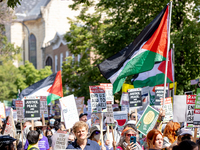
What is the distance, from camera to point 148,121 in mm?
7816

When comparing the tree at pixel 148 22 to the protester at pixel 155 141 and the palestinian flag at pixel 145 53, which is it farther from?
the protester at pixel 155 141

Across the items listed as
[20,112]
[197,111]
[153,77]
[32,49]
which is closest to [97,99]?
[197,111]

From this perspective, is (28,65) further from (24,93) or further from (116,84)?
(116,84)

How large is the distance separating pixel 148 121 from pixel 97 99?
1.47 m

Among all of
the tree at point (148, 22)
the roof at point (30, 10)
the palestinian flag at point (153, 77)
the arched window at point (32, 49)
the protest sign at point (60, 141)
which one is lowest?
the protest sign at point (60, 141)

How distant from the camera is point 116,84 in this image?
9906 mm

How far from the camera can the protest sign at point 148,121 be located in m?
7.71

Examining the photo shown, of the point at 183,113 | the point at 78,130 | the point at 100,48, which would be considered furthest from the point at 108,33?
the point at 78,130

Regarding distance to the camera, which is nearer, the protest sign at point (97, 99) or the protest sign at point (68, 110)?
the protest sign at point (97, 99)

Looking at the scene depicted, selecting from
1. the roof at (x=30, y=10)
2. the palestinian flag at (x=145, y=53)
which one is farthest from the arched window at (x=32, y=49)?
the palestinian flag at (x=145, y=53)

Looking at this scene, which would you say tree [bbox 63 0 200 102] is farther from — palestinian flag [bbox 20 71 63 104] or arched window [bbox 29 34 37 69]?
arched window [bbox 29 34 37 69]

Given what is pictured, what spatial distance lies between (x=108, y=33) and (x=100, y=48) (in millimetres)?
1325

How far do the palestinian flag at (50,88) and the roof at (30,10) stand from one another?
191ft

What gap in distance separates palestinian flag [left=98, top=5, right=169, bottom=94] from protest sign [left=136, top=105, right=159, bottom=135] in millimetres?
1714
